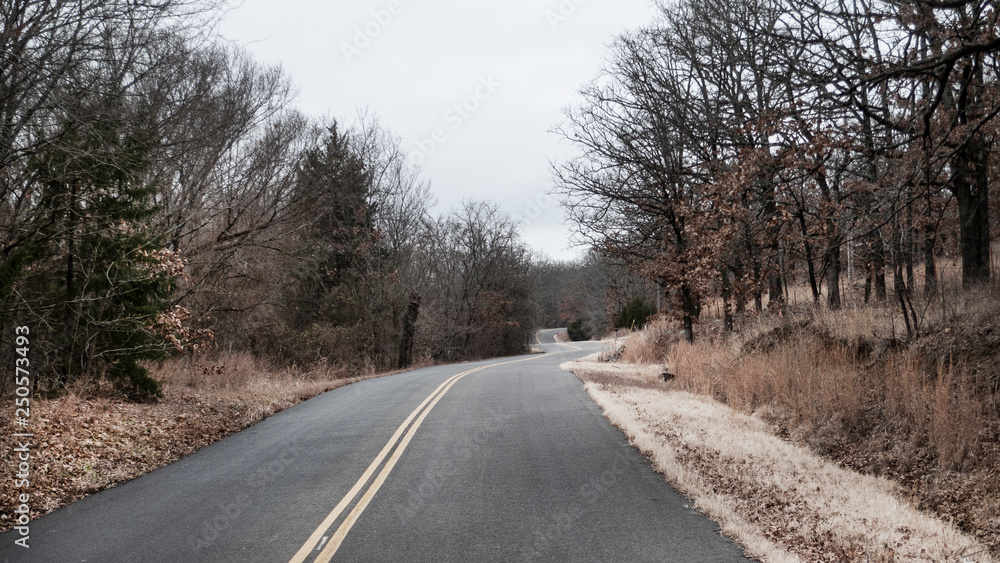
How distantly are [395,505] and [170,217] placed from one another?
1313 centimetres

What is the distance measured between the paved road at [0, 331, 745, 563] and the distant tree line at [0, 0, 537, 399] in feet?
11.4

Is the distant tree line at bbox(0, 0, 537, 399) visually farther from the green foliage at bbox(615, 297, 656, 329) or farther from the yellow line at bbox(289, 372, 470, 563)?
the green foliage at bbox(615, 297, 656, 329)

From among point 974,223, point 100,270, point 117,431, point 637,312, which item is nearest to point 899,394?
point 974,223

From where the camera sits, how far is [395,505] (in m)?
6.42

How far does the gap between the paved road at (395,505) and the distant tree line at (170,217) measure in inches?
136

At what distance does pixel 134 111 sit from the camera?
1302 centimetres

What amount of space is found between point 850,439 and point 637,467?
3300 millimetres

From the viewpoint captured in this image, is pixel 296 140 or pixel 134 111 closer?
pixel 134 111

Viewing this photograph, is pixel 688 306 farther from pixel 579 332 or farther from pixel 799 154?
pixel 579 332

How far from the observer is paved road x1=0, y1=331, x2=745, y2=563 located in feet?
17.3

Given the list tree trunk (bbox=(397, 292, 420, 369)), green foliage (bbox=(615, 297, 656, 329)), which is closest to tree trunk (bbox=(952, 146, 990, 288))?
tree trunk (bbox=(397, 292, 420, 369))

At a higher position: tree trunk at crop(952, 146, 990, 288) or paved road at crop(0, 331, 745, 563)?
tree trunk at crop(952, 146, 990, 288)

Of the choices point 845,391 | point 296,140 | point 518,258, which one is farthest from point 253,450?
point 518,258

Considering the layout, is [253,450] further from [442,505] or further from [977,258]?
[977,258]
